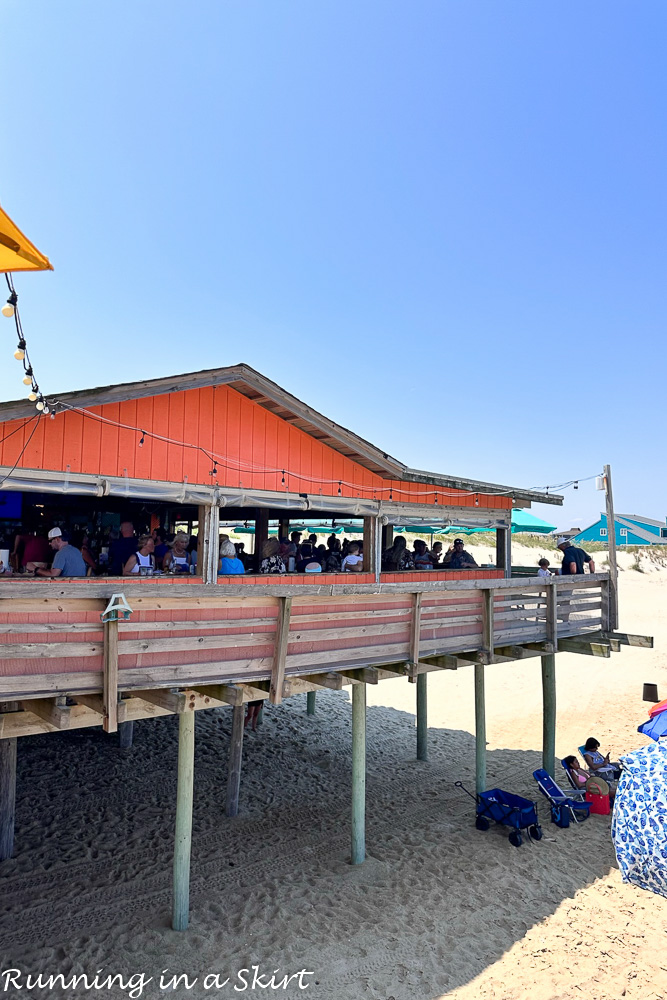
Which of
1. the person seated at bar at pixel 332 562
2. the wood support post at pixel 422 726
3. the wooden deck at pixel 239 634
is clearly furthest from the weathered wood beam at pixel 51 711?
the wood support post at pixel 422 726

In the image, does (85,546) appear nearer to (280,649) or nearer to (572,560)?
(280,649)

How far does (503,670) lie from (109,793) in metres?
16.1

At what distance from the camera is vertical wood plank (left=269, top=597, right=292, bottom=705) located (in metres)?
6.18

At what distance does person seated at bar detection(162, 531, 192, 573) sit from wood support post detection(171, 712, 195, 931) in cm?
214

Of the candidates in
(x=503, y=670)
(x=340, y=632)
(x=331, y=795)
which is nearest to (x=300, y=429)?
(x=340, y=632)

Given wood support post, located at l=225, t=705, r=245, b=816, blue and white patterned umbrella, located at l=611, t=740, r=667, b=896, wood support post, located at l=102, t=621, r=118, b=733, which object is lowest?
wood support post, located at l=225, t=705, r=245, b=816

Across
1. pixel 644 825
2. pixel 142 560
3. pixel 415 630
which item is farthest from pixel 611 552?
pixel 142 560

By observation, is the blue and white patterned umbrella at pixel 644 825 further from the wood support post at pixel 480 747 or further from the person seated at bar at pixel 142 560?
the wood support post at pixel 480 747

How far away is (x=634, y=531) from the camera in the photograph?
2936 cm

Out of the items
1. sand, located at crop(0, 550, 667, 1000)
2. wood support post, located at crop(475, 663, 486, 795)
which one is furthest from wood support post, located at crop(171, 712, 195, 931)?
wood support post, located at crop(475, 663, 486, 795)

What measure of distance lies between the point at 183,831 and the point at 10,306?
20.3 ft

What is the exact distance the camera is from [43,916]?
7.17 meters

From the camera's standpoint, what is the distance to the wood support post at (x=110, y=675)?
5.07m

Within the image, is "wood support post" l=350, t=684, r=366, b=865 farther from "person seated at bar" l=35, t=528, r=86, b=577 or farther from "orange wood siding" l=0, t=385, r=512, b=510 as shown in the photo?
"person seated at bar" l=35, t=528, r=86, b=577
